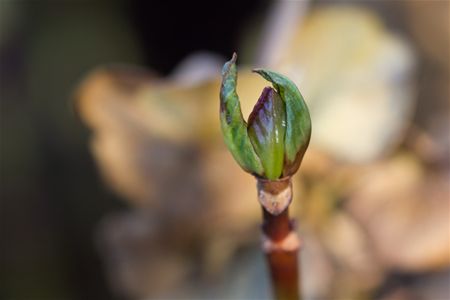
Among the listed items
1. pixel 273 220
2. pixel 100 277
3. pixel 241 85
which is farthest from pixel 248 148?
pixel 100 277

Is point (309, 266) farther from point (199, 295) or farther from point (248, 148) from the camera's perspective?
point (248, 148)

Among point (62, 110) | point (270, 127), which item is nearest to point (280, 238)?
point (270, 127)

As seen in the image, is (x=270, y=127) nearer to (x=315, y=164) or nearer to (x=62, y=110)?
(x=315, y=164)

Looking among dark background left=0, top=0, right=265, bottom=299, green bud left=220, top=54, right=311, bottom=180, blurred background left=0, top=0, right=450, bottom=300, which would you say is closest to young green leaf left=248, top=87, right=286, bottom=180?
green bud left=220, top=54, right=311, bottom=180

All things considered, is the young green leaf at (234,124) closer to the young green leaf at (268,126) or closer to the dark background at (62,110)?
the young green leaf at (268,126)

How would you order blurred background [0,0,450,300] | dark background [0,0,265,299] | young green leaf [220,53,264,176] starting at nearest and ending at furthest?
young green leaf [220,53,264,176]
blurred background [0,0,450,300]
dark background [0,0,265,299]

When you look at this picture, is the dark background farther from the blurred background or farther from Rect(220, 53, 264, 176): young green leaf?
Rect(220, 53, 264, 176): young green leaf
